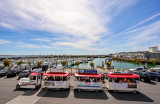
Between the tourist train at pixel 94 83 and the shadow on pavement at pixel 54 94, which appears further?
the tourist train at pixel 94 83

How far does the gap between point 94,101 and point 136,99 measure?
494 cm

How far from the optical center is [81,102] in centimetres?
942

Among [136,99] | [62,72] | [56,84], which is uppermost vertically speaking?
[62,72]

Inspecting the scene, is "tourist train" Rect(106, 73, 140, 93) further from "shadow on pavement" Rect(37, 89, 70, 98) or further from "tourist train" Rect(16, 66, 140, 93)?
"shadow on pavement" Rect(37, 89, 70, 98)

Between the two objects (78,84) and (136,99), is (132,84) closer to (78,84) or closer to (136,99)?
(136,99)

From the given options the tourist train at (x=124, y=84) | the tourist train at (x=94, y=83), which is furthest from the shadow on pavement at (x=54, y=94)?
the tourist train at (x=124, y=84)

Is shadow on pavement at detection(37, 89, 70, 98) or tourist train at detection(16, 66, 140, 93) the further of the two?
tourist train at detection(16, 66, 140, 93)

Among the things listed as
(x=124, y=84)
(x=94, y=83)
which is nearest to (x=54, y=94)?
(x=94, y=83)

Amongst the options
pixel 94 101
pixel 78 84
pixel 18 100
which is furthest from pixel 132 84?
pixel 18 100

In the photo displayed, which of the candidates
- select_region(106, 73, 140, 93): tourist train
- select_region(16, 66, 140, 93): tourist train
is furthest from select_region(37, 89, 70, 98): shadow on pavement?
select_region(106, 73, 140, 93): tourist train

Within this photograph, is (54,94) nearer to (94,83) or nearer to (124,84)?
(94,83)

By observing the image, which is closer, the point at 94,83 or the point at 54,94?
the point at 54,94

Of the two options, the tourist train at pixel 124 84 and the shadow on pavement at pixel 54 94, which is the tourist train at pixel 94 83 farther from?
the shadow on pavement at pixel 54 94

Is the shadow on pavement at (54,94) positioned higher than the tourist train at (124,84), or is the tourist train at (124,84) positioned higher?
the tourist train at (124,84)
